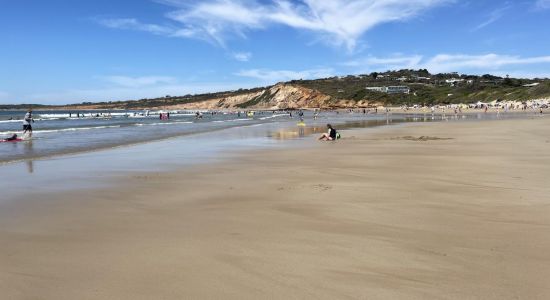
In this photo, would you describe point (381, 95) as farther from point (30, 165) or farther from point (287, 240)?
point (287, 240)

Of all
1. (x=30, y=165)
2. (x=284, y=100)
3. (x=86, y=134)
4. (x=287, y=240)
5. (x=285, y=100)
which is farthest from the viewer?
(x=284, y=100)

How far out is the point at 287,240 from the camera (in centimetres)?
538

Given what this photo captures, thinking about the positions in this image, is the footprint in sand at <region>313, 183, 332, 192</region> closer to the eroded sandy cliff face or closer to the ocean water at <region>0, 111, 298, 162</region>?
the ocean water at <region>0, 111, 298, 162</region>

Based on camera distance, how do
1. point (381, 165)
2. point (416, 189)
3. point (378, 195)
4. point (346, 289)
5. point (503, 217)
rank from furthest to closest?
point (381, 165) < point (416, 189) < point (378, 195) < point (503, 217) < point (346, 289)

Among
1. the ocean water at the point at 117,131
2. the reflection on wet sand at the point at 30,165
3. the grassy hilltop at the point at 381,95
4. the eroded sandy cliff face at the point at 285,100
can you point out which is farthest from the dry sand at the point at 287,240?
the eroded sandy cliff face at the point at 285,100

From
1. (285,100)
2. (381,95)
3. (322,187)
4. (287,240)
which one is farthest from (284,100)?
(287,240)

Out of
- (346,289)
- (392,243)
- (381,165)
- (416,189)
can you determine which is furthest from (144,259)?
(381,165)

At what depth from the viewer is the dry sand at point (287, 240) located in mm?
3969

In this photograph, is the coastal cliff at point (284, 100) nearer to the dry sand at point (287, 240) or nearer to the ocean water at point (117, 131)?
the ocean water at point (117, 131)

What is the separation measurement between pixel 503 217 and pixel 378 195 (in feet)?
7.48

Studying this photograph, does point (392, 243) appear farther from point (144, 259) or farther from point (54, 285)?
point (54, 285)

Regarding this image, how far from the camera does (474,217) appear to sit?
634 centimetres

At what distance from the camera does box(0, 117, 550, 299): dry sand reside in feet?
13.0

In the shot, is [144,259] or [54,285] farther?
[144,259]
